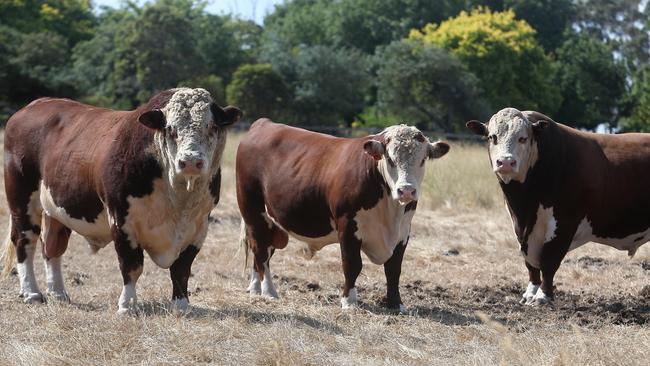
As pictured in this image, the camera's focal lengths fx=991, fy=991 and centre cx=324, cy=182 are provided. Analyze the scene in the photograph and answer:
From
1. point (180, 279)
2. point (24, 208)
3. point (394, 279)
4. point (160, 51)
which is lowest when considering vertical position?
point (160, 51)

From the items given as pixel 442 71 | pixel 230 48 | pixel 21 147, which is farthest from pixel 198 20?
pixel 21 147

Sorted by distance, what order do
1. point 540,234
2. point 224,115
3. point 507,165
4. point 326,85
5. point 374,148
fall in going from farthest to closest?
point 326,85 < point 540,234 < point 507,165 < point 374,148 < point 224,115

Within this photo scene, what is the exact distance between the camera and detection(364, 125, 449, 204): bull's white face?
26.1 ft

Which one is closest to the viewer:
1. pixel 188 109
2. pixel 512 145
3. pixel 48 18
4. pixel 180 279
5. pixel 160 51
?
pixel 188 109

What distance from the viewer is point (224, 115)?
746 cm

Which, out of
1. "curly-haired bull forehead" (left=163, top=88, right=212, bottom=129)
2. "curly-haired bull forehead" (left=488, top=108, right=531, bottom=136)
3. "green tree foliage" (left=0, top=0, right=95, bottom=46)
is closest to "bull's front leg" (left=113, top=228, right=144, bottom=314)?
"curly-haired bull forehead" (left=163, top=88, right=212, bottom=129)

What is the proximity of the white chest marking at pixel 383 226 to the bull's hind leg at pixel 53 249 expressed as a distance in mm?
2645

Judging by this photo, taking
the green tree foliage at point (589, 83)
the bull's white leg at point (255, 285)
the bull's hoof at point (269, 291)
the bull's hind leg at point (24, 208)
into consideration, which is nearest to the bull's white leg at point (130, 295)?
the bull's hind leg at point (24, 208)

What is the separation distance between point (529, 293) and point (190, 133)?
151 inches

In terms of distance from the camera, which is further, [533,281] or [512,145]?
[533,281]

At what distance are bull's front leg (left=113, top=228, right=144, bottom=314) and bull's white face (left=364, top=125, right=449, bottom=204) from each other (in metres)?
2.06

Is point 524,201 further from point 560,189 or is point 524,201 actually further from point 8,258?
point 8,258

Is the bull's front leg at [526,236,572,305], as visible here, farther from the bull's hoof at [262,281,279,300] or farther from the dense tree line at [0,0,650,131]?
the dense tree line at [0,0,650,131]

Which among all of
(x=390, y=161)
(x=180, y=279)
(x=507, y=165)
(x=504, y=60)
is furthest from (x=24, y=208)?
(x=504, y=60)
